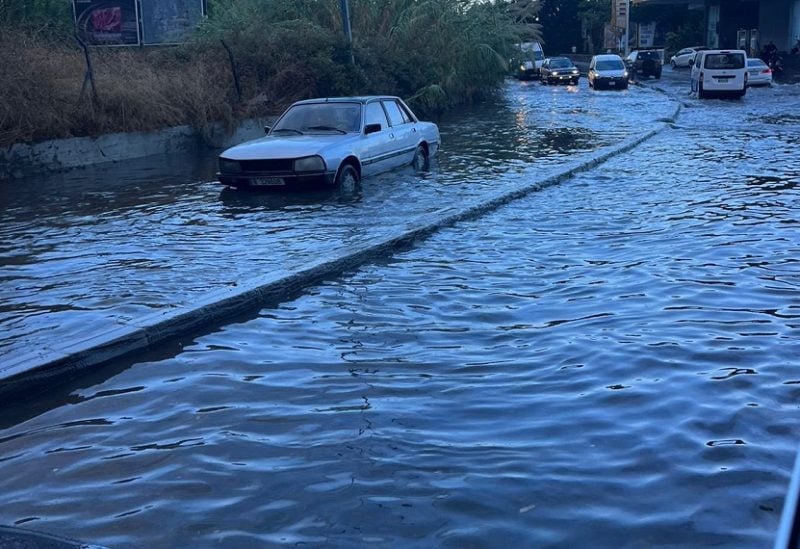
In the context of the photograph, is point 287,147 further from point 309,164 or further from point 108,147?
point 108,147

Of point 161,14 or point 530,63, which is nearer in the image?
point 161,14

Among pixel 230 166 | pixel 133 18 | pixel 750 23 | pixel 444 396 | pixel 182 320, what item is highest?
pixel 750 23

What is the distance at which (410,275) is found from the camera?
8578 millimetres

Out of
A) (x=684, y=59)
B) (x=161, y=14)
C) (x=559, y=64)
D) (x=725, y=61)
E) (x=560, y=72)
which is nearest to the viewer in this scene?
(x=161, y=14)

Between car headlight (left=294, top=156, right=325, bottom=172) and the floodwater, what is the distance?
181 centimetres

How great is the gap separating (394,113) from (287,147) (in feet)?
9.45

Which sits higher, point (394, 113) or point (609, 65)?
point (609, 65)

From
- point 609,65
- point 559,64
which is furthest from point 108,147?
point 559,64

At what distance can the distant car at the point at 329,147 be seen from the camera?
13055 millimetres

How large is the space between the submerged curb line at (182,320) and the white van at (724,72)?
27.7 metres

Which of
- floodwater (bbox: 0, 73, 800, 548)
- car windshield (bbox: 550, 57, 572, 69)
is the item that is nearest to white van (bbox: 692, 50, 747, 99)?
car windshield (bbox: 550, 57, 572, 69)

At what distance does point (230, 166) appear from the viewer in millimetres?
13359

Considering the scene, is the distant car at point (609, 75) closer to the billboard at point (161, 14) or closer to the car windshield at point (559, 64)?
the car windshield at point (559, 64)

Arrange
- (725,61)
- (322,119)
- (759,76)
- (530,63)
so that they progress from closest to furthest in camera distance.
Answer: (322,119) → (725,61) → (759,76) → (530,63)
